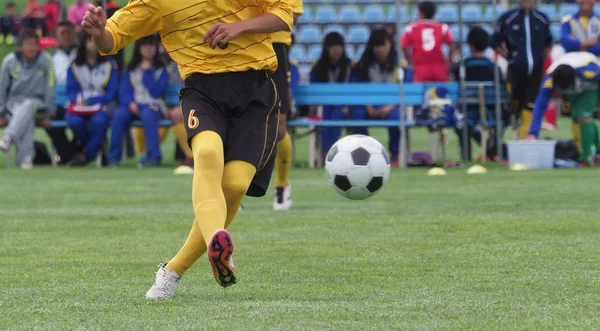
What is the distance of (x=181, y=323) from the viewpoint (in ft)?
17.3

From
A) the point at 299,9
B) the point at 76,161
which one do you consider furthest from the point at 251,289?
the point at 76,161

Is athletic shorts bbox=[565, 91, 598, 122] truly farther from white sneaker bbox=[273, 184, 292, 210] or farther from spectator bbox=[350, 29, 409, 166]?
white sneaker bbox=[273, 184, 292, 210]

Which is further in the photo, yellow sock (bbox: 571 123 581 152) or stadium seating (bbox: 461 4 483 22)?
stadium seating (bbox: 461 4 483 22)

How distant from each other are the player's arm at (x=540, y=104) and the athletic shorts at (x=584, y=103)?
47cm

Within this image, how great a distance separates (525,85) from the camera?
1755 cm

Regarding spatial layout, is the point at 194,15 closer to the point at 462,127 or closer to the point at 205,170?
the point at 205,170

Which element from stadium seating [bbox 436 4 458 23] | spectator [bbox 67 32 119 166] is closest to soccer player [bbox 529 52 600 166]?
spectator [bbox 67 32 119 166]

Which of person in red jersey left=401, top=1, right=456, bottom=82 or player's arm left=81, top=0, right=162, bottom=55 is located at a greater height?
player's arm left=81, top=0, right=162, bottom=55

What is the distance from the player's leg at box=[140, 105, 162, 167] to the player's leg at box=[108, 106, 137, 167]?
23cm

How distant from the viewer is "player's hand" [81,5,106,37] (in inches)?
239

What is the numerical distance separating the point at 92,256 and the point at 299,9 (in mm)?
3064

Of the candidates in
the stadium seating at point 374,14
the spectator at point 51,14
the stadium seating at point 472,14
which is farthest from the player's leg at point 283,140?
the stadium seating at point 374,14

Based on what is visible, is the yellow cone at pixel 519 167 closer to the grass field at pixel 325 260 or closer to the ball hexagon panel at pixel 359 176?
the grass field at pixel 325 260

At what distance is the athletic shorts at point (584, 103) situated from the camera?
54.0ft
